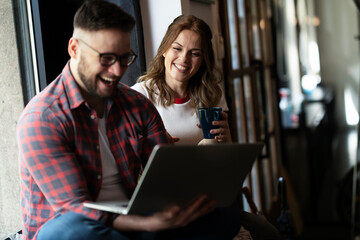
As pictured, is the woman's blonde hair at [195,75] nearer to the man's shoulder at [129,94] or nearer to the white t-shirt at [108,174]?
the man's shoulder at [129,94]

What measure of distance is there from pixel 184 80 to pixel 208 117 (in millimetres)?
372

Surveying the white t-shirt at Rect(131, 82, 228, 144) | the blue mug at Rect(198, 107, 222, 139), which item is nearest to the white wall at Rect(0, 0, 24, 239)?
the white t-shirt at Rect(131, 82, 228, 144)

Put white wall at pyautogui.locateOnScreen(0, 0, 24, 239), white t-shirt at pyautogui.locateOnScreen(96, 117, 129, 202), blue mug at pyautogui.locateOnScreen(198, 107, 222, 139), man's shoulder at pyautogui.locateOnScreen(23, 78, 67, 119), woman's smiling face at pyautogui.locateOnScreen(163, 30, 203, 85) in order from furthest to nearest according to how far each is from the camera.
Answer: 1. woman's smiling face at pyautogui.locateOnScreen(163, 30, 203, 85)
2. white wall at pyautogui.locateOnScreen(0, 0, 24, 239)
3. blue mug at pyautogui.locateOnScreen(198, 107, 222, 139)
4. white t-shirt at pyautogui.locateOnScreen(96, 117, 129, 202)
5. man's shoulder at pyautogui.locateOnScreen(23, 78, 67, 119)

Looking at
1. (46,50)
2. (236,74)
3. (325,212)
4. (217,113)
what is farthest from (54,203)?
(325,212)

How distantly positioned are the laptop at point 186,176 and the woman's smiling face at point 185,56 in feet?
2.30

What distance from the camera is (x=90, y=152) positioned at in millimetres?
1447

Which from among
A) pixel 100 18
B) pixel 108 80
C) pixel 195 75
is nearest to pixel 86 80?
pixel 108 80

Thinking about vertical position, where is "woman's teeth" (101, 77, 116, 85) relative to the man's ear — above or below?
below

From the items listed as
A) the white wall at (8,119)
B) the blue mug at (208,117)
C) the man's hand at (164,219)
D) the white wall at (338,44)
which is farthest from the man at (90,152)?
the white wall at (338,44)

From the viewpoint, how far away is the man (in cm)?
135

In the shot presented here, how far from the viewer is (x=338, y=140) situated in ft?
34.4

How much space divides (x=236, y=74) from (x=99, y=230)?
7.92 ft

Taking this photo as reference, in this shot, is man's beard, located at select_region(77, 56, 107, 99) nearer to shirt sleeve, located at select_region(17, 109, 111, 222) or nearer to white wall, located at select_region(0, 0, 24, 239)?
shirt sleeve, located at select_region(17, 109, 111, 222)

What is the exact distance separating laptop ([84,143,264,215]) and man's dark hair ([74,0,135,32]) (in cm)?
38
